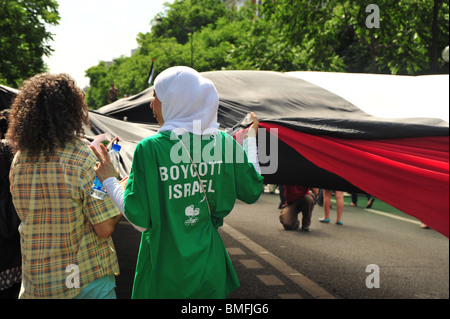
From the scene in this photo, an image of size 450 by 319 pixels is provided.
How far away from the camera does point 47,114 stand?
→ 249 cm

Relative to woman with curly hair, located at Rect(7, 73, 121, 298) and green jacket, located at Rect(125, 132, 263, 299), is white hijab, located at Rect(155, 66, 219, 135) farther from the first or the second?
woman with curly hair, located at Rect(7, 73, 121, 298)

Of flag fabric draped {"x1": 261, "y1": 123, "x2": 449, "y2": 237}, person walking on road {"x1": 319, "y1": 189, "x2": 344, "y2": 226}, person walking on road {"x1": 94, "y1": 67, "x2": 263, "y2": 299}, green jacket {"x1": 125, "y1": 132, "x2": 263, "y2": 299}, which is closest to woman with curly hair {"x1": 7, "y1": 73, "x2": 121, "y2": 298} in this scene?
person walking on road {"x1": 94, "y1": 67, "x2": 263, "y2": 299}

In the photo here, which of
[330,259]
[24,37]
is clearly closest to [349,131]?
[330,259]

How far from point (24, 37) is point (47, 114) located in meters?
9.17

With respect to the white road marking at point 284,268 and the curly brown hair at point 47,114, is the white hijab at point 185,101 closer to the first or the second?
the curly brown hair at point 47,114

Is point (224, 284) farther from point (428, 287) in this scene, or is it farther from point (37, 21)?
point (37, 21)

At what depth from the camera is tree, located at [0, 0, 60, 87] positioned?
30.6ft

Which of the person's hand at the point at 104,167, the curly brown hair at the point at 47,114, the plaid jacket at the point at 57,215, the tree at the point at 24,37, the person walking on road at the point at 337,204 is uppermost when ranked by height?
the tree at the point at 24,37

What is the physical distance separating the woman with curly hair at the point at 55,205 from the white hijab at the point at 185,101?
51 cm

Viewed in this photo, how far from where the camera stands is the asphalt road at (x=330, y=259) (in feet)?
20.7

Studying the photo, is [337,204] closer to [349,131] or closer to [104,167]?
[349,131]

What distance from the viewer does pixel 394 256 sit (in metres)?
8.59

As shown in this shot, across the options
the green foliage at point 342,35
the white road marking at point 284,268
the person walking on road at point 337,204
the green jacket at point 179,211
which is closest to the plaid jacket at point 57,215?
the green jacket at point 179,211

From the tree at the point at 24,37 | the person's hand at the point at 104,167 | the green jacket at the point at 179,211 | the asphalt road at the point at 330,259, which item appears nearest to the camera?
the green jacket at the point at 179,211
